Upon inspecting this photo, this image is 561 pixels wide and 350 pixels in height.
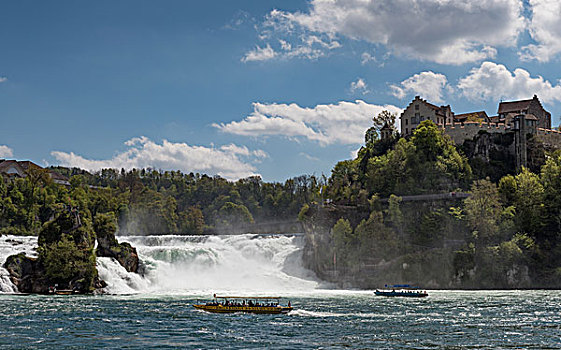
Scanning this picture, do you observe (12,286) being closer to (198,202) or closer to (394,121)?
(394,121)

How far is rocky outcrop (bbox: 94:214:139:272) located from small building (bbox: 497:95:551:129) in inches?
2531

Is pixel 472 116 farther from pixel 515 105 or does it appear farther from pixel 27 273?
pixel 27 273

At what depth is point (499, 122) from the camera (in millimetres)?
99062

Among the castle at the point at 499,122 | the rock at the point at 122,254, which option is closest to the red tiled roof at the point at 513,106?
the castle at the point at 499,122

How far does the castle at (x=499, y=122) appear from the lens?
92.6m

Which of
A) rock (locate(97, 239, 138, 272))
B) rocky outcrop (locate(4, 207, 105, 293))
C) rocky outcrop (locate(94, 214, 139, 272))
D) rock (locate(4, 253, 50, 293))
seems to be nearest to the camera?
rock (locate(4, 253, 50, 293))

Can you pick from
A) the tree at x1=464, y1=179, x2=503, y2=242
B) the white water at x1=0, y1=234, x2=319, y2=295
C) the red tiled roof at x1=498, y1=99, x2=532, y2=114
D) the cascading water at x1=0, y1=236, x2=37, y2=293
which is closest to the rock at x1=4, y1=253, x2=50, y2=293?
the cascading water at x1=0, y1=236, x2=37, y2=293

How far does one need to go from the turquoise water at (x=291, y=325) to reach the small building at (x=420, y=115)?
47869 mm

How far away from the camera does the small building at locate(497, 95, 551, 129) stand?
101 metres

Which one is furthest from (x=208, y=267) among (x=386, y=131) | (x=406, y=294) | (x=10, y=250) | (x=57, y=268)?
(x=386, y=131)

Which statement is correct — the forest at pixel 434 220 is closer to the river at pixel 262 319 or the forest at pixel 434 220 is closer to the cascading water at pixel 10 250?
the cascading water at pixel 10 250

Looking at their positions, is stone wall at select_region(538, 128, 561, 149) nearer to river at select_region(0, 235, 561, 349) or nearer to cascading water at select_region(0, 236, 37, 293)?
river at select_region(0, 235, 561, 349)

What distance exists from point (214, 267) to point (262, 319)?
3762 cm

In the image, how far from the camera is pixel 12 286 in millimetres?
62062
